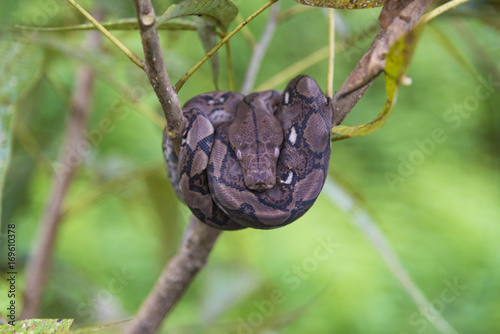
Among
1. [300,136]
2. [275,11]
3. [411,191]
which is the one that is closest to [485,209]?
[411,191]

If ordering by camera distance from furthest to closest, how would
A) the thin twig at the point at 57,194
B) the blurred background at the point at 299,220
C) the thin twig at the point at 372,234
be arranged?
the blurred background at the point at 299,220
the thin twig at the point at 57,194
the thin twig at the point at 372,234

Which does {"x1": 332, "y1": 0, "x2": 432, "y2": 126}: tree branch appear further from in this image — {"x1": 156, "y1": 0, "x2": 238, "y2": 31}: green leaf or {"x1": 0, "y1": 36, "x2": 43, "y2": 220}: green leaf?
{"x1": 0, "y1": 36, "x2": 43, "y2": 220}: green leaf

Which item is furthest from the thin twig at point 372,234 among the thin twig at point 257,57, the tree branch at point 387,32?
the tree branch at point 387,32

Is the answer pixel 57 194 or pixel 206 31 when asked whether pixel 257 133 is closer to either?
pixel 206 31

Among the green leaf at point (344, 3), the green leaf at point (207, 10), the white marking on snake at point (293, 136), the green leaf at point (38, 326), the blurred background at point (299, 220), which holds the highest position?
the green leaf at point (207, 10)

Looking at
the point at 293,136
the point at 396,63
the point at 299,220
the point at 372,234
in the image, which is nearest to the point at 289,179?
the point at 293,136

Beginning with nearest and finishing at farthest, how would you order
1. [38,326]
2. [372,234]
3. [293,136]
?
[38,326] < [293,136] < [372,234]

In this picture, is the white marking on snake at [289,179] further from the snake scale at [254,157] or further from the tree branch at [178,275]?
the tree branch at [178,275]
